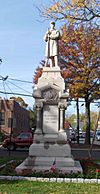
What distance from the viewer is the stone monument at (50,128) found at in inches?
603

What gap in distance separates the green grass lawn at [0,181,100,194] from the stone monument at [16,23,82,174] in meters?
3.62

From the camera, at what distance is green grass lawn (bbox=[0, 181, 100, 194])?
32.8 feet

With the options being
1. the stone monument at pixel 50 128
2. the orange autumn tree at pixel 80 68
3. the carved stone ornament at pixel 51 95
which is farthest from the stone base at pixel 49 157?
the orange autumn tree at pixel 80 68

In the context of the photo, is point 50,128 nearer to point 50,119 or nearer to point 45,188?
point 50,119

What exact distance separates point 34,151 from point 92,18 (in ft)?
20.3

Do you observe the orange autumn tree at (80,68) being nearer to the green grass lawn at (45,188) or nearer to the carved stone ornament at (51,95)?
the carved stone ornament at (51,95)

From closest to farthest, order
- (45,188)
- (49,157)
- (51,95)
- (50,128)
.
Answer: (45,188) < (49,157) < (50,128) < (51,95)

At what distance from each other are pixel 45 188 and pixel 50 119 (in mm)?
5733

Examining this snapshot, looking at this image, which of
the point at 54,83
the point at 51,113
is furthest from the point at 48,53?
the point at 51,113

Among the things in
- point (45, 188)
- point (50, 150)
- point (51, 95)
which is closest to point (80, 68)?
point (51, 95)

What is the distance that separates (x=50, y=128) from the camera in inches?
627

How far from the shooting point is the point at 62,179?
12.1 meters

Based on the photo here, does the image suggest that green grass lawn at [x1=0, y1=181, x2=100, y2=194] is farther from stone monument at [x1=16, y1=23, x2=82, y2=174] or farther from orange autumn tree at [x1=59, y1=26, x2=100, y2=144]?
orange autumn tree at [x1=59, y1=26, x2=100, y2=144]

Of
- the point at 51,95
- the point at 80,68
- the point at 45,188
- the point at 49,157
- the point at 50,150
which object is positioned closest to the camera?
the point at 45,188
